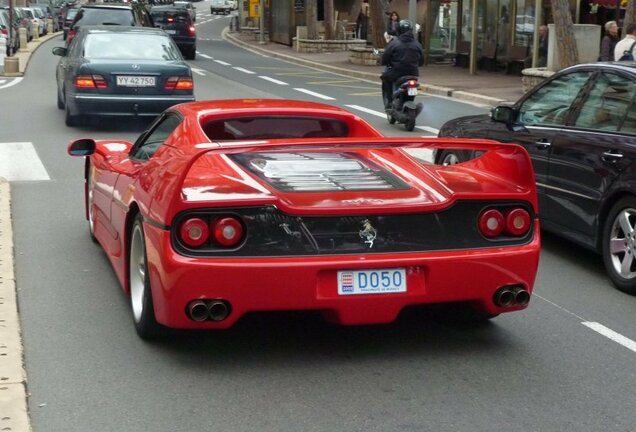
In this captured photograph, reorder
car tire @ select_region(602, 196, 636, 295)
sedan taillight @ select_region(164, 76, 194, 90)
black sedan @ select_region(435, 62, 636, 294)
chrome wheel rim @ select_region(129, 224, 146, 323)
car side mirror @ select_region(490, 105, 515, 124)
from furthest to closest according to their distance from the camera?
sedan taillight @ select_region(164, 76, 194, 90), car side mirror @ select_region(490, 105, 515, 124), black sedan @ select_region(435, 62, 636, 294), car tire @ select_region(602, 196, 636, 295), chrome wheel rim @ select_region(129, 224, 146, 323)

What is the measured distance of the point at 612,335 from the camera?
20.7ft

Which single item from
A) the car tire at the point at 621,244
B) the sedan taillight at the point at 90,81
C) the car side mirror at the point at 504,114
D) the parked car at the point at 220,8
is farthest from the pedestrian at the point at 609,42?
the parked car at the point at 220,8

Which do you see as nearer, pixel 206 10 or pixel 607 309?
pixel 607 309

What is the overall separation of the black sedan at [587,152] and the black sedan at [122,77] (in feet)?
27.6

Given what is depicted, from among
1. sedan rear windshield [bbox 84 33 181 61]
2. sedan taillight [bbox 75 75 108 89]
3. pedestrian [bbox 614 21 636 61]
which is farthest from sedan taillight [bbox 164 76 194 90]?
pedestrian [bbox 614 21 636 61]

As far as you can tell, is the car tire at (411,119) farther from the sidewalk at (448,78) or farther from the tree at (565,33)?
the tree at (565,33)

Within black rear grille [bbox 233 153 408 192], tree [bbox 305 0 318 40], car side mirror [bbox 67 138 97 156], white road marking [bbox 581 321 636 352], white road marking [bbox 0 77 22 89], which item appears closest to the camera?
black rear grille [bbox 233 153 408 192]

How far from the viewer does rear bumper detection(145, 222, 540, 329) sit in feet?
17.2

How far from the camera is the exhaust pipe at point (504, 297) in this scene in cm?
567

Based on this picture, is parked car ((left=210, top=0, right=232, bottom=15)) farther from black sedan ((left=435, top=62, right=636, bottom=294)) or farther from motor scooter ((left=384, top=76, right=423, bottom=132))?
black sedan ((left=435, top=62, right=636, bottom=294))

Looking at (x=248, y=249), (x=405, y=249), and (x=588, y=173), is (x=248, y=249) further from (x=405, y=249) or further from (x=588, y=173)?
(x=588, y=173)

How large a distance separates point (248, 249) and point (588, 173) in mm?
3459

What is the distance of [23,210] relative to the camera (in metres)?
10.0

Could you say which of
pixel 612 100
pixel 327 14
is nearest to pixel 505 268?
pixel 612 100
